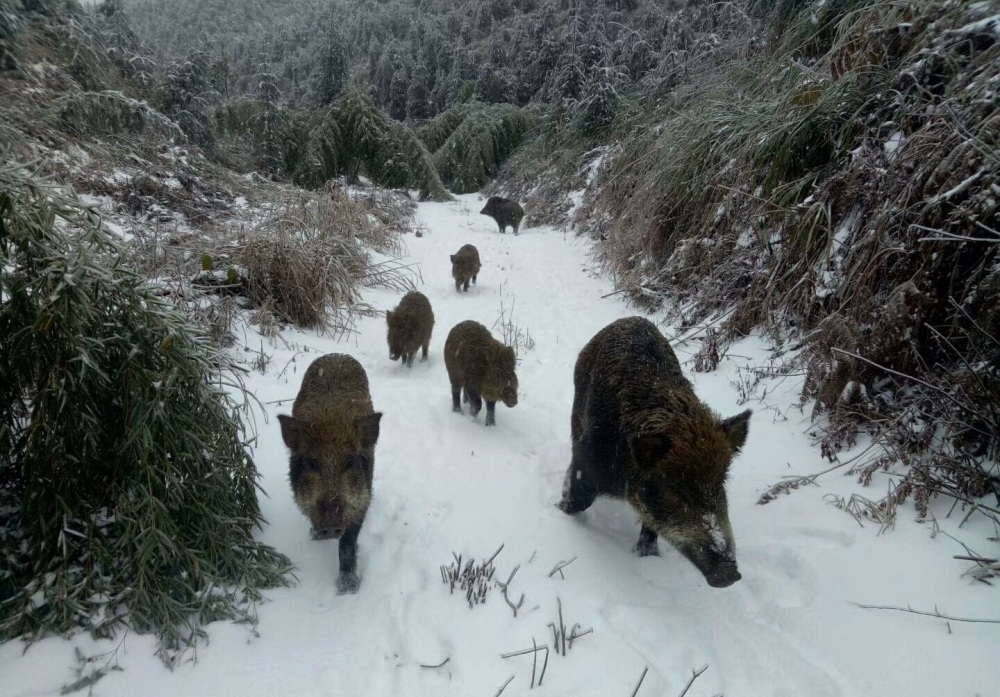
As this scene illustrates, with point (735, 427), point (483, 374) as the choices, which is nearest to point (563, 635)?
point (735, 427)

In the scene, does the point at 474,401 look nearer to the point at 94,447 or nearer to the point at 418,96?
the point at 94,447

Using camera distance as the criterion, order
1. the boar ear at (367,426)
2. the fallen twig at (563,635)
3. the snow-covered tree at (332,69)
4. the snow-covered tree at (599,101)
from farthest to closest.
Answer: the snow-covered tree at (332,69), the snow-covered tree at (599,101), the boar ear at (367,426), the fallen twig at (563,635)

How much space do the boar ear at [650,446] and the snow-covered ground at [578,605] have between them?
2.73 feet

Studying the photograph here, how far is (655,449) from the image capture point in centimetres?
286

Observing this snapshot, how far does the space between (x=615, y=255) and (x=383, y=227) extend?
5282mm

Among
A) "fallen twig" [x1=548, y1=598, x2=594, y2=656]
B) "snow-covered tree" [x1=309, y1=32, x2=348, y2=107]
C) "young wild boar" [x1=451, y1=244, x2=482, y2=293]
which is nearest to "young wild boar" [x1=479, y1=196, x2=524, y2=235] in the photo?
"young wild boar" [x1=451, y1=244, x2=482, y2=293]

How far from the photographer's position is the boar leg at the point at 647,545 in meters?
3.33

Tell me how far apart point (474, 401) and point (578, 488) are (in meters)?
1.97

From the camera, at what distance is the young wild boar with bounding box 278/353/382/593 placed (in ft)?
9.43

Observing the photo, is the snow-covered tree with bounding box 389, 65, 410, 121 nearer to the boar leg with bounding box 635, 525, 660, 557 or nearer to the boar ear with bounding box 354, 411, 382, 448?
the boar ear with bounding box 354, 411, 382, 448

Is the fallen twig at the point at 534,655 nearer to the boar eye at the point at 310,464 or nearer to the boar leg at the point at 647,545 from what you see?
the boar leg at the point at 647,545

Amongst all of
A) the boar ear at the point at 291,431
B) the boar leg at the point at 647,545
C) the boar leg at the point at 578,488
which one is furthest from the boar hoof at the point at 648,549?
the boar ear at the point at 291,431

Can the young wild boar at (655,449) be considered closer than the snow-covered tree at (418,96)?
Yes

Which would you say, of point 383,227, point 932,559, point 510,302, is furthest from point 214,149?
point 932,559
